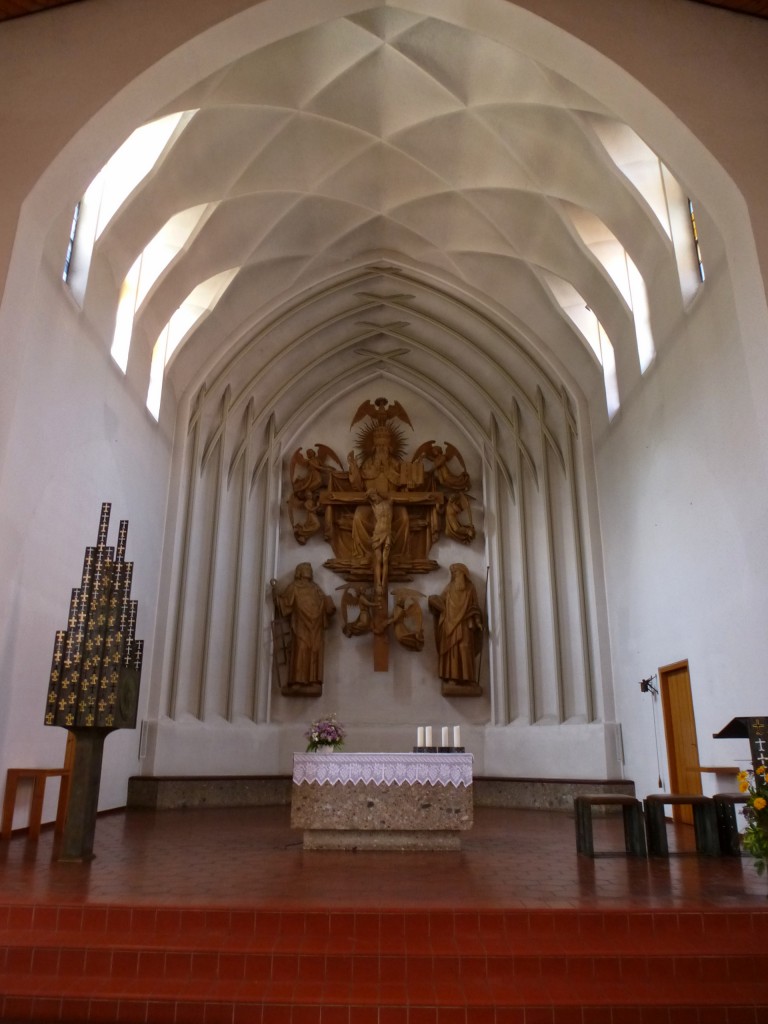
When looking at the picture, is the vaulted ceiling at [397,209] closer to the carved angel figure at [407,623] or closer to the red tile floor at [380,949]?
the carved angel figure at [407,623]

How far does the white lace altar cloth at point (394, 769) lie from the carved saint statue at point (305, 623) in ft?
21.7

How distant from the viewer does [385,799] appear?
7785mm

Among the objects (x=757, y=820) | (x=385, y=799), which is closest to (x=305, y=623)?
(x=385, y=799)

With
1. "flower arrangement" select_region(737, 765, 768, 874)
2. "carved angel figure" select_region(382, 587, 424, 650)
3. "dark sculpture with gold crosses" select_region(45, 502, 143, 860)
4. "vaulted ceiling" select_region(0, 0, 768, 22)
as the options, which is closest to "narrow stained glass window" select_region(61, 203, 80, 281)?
"vaulted ceiling" select_region(0, 0, 768, 22)

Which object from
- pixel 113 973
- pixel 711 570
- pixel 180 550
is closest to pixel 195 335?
pixel 180 550

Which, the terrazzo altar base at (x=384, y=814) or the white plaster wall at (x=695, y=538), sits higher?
the white plaster wall at (x=695, y=538)

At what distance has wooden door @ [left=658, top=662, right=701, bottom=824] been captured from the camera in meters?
9.52

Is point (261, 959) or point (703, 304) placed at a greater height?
point (703, 304)

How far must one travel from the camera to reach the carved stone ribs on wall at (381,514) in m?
15.0

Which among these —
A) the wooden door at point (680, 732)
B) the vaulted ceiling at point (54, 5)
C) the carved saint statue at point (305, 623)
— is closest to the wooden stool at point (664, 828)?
the wooden door at point (680, 732)

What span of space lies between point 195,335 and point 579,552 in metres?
7.57

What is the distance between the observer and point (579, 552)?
43.5 ft

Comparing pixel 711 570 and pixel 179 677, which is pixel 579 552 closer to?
pixel 711 570

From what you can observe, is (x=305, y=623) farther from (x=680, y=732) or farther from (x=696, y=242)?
(x=696, y=242)
